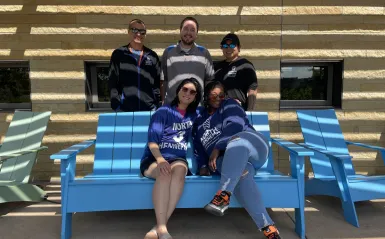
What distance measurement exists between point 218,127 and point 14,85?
2.77m

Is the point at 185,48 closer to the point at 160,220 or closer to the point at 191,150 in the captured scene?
the point at 191,150

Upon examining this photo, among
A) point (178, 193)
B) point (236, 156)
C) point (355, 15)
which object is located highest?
point (355, 15)

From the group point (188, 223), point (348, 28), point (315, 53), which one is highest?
point (348, 28)

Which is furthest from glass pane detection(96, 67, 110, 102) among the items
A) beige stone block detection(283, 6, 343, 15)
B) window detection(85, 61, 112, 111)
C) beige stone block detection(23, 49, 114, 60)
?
beige stone block detection(283, 6, 343, 15)

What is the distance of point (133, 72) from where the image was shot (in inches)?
116

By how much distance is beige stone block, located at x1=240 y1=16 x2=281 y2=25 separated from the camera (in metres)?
3.65

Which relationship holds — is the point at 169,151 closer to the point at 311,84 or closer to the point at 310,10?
the point at 311,84

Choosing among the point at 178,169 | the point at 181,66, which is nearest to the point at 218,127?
the point at 178,169

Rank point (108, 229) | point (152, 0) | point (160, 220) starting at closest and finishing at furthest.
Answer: point (160, 220) → point (108, 229) → point (152, 0)

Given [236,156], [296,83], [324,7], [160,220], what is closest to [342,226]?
[236,156]

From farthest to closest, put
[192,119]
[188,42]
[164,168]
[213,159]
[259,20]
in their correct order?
[259,20], [188,42], [192,119], [213,159], [164,168]

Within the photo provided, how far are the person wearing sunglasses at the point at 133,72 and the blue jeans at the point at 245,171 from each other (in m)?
1.09

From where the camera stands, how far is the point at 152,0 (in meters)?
3.60

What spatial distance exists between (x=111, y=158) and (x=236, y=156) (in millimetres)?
1260
